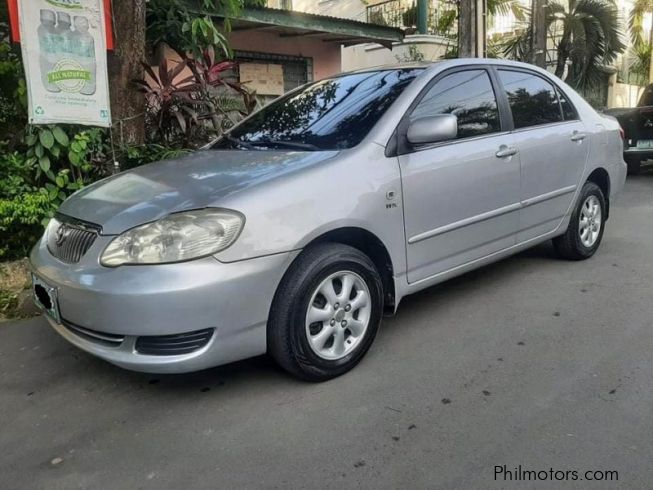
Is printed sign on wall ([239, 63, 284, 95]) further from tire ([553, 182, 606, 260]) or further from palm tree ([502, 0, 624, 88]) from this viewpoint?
palm tree ([502, 0, 624, 88])

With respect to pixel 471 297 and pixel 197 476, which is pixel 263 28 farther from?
pixel 197 476

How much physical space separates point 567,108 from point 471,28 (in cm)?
429

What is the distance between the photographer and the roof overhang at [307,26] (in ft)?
25.1

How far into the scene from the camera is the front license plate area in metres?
2.86

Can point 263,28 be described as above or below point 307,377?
above

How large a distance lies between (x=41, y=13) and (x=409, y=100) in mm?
2899

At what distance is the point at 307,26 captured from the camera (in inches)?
330

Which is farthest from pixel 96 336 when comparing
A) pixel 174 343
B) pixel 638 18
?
pixel 638 18

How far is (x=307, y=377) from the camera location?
2.96m

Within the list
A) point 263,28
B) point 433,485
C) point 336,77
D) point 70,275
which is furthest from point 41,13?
point 263,28

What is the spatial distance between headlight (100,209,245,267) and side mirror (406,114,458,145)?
3.83 ft

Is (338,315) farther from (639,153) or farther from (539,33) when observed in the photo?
(539,33)

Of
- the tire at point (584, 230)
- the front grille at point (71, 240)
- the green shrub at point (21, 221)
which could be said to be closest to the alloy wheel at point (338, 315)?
the front grille at point (71, 240)

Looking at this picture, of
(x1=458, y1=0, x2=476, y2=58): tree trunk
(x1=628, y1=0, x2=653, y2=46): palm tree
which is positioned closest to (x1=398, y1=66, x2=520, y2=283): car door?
(x1=458, y1=0, x2=476, y2=58): tree trunk
